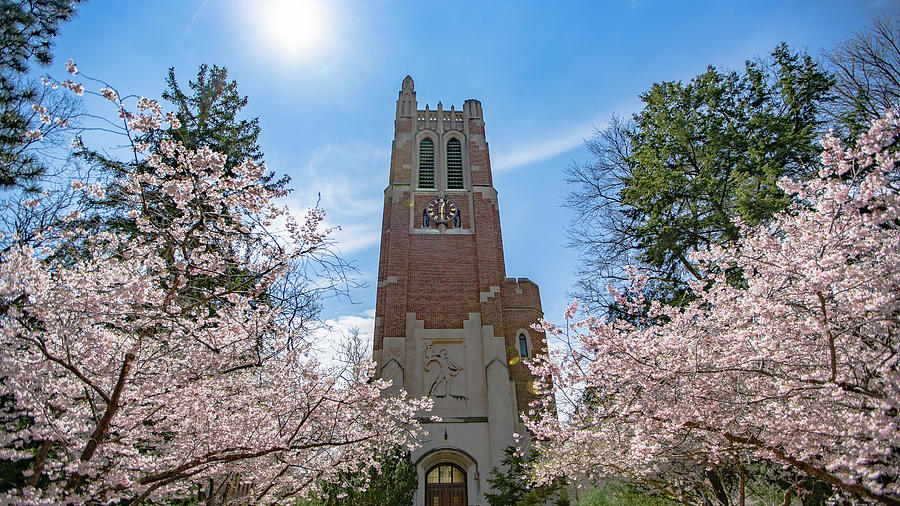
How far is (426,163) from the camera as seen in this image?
23.0 metres

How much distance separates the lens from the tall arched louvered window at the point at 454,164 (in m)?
22.4

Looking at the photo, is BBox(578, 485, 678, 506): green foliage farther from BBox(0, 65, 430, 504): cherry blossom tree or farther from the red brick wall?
BBox(0, 65, 430, 504): cherry blossom tree

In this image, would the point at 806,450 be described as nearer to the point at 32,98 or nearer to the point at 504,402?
the point at 504,402

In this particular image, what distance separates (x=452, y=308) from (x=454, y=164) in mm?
8118

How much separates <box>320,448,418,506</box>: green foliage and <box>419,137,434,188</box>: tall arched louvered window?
1273 cm

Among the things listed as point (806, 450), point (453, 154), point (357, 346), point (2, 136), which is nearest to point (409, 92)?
point (453, 154)

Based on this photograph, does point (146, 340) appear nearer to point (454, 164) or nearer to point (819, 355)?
point (819, 355)

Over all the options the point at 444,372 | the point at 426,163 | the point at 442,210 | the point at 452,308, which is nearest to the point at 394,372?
the point at 444,372

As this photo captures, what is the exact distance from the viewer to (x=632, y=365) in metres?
6.49

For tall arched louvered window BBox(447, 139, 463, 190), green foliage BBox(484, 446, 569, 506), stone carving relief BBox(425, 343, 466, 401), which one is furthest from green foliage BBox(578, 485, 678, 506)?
tall arched louvered window BBox(447, 139, 463, 190)

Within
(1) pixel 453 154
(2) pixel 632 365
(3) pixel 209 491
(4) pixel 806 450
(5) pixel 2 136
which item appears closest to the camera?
(4) pixel 806 450

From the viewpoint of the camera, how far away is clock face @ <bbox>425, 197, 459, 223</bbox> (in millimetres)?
20797

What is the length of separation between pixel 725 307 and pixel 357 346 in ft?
64.9

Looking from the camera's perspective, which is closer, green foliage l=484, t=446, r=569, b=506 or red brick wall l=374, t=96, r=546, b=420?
green foliage l=484, t=446, r=569, b=506
